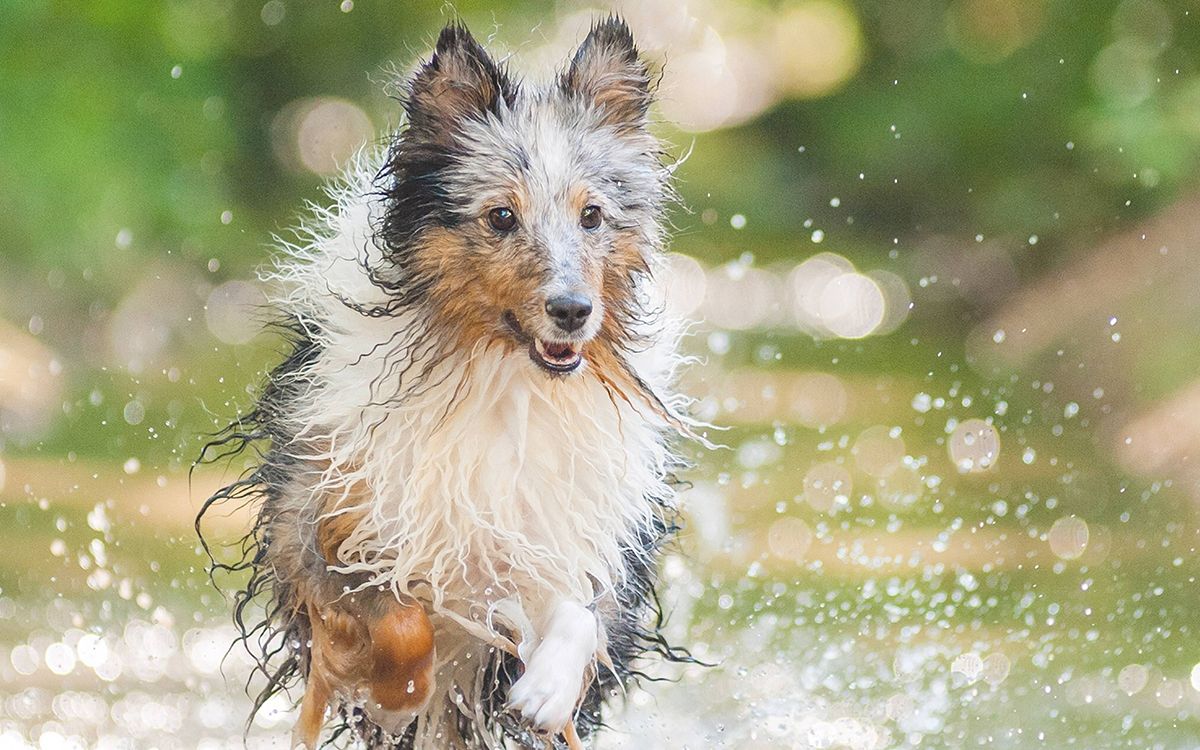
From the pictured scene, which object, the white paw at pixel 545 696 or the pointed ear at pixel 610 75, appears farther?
the pointed ear at pixel 610 75

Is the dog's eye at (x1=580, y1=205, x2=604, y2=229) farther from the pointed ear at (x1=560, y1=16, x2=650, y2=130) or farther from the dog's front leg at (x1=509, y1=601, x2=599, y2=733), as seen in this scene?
the dog's front leg at (x1=509, y1=601, x2=599, y2=733)

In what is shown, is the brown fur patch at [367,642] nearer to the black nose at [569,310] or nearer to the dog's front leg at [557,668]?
the dog's front leg at [557,668]

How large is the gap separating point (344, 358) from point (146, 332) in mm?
9043

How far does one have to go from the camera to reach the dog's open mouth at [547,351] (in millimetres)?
3885

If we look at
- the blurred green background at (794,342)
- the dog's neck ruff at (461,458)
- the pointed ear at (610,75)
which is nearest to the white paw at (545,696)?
the dog's neck ruff at (461,458)

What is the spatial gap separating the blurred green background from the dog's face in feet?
1.31

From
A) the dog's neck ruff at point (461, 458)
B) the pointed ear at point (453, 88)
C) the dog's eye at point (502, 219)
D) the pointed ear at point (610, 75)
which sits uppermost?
the pointed ear at point (610, 75)

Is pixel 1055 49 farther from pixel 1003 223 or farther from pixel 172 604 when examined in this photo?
pixel 172 604

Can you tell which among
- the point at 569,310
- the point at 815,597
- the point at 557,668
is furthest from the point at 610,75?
the point at 815,597

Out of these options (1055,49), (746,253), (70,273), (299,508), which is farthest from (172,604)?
(746,253)

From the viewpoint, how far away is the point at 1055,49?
14195 millimetres

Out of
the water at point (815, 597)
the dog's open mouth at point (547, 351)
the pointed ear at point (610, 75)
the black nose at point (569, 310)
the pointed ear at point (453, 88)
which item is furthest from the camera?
the water at point (815, 597)

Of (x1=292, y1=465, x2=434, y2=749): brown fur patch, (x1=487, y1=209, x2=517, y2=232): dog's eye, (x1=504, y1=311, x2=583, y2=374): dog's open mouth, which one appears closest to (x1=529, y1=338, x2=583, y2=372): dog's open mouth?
(x1=504, y1=311, x2=583, y2=374): dog's open mouth

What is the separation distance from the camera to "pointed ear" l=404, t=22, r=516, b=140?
4.01 meters
